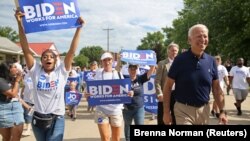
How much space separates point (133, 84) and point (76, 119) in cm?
555

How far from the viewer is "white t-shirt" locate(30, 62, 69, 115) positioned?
4844mm

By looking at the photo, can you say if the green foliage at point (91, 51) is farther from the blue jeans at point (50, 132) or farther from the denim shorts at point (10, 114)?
the blue jeans at point (50, 132)

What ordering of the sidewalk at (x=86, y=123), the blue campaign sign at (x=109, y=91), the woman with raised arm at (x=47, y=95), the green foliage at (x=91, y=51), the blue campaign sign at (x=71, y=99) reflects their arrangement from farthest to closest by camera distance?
the green foliage at (x=91, y=51) → the blue campaign sign at (x=71, y=99) → the sidewalk at (x=86, y=123) → the blue campaign sign at (x=109, y=91) → the woman with raised arm at (x=47, y=95)

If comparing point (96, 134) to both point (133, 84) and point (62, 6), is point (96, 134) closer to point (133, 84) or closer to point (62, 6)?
point (133, 84)

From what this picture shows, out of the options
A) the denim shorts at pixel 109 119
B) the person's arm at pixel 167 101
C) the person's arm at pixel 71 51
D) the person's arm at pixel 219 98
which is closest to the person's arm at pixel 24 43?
the person's arm at pixel 71 51

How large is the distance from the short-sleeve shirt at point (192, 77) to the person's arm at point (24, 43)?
1.74 m

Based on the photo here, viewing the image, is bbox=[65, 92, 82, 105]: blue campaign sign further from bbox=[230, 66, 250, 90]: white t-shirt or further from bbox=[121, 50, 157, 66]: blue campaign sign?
bbox=[230, 66, 250, 90]: white t-shirt

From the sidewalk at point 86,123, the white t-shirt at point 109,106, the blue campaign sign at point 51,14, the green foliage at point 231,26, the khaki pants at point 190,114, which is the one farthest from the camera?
the green foliage at point 231,26

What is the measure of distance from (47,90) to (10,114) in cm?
191

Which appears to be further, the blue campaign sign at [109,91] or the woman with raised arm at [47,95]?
the blue campaign sign at [109,91]

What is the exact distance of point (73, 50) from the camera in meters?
5.08

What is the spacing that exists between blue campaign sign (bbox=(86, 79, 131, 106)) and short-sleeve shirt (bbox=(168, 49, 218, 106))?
2.10m

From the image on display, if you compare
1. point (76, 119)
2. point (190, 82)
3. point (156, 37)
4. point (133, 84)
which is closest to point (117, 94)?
point (133, 84)

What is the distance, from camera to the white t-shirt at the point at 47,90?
15.9 ft
